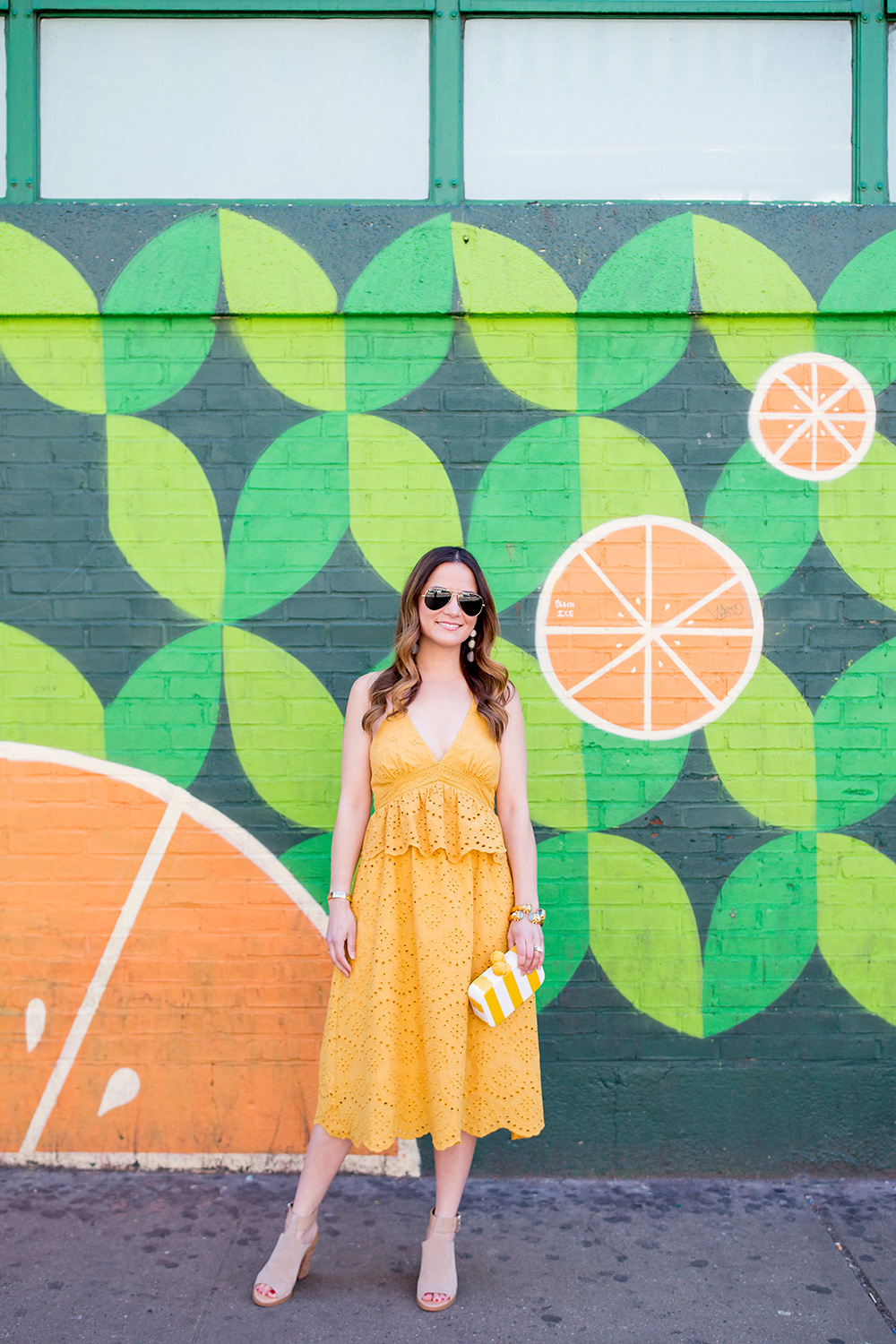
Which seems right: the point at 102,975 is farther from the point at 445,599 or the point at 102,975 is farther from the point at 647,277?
the point at 647,277

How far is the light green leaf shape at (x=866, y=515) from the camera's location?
331cm

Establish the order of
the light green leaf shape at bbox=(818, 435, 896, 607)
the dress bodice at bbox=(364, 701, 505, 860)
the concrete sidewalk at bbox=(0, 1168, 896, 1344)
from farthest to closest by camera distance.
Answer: the light green leaf shape at bbox=(818, 435, 896, 607) → the dress bodice at bbox=(364, 701, 505, 860) → the concrete sidewalk at bbox=(0, 1168, 896, 1344)

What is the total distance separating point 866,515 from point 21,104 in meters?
3.11

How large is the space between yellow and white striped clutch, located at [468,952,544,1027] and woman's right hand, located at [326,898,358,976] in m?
0.34

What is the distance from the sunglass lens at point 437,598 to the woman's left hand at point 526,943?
34.0 inches

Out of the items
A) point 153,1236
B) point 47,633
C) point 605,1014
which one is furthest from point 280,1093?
point 47,633

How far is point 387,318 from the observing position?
10.7 ft

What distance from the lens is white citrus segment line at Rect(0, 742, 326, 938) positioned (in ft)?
10.7

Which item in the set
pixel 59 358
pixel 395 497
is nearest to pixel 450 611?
pixel 395 497

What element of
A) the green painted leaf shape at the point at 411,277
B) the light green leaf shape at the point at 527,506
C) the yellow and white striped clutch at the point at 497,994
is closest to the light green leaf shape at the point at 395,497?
the light green leaf shape at the point at 527,506

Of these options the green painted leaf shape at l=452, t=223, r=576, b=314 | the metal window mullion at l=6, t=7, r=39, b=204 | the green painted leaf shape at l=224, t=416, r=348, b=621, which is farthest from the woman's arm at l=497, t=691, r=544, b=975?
the metal window mullion at l=6, t=7, r=39, b=204

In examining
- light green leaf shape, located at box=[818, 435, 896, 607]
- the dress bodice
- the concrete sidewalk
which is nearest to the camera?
the concrete sidewalk

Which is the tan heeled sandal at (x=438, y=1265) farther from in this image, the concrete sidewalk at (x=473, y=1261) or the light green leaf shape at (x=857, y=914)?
the light green leaf shape at (x=857, y=914)

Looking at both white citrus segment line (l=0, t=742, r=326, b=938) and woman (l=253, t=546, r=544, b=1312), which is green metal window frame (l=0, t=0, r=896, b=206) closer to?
woman (l=253, t=546, r=544, b=1312)
